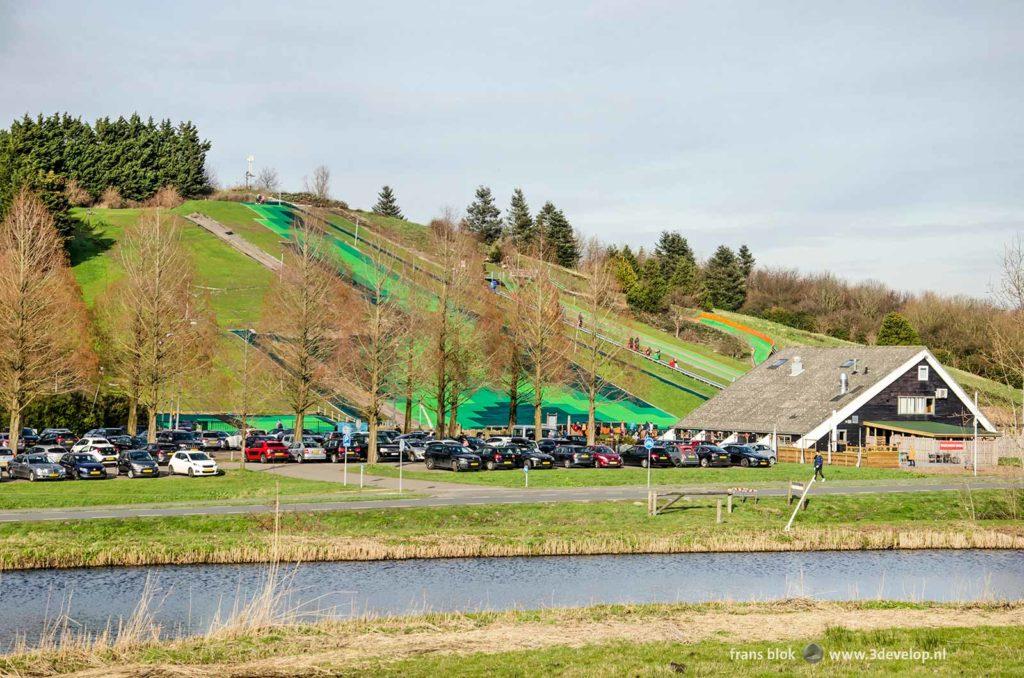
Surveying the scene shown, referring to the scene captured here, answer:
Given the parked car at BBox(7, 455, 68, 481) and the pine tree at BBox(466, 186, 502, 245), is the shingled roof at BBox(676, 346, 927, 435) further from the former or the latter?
the pine tree at BBox(466, 186, 502, 245)

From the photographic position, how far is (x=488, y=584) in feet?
94.2

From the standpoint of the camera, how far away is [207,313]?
96.2m

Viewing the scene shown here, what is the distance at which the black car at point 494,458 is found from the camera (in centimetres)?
5894

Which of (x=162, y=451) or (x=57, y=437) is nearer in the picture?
(x=162, y=451)

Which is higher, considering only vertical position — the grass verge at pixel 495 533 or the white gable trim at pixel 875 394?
the white gable trim at pixel 875 394

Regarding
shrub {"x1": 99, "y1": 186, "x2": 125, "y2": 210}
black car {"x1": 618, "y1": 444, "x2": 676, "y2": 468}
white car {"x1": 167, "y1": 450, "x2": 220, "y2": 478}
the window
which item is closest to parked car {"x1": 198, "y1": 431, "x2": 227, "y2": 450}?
white car {"x1": 167, "y1": 450, "x2": 220, "y2": 478}

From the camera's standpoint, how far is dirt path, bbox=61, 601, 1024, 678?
17.5 m

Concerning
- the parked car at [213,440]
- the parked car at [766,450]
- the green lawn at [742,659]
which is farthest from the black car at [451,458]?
the green lawn at [742,659]

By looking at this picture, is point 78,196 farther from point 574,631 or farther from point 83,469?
point 574,631

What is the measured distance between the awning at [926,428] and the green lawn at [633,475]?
456 inches

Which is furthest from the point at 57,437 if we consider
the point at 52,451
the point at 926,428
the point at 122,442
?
the point at 926,428

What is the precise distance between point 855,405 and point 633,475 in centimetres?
2381

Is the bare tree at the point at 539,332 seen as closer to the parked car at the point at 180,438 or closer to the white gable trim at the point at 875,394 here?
the white gable trim at the point at 875,394

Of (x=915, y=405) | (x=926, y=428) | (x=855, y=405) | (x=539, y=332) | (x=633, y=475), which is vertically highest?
(x=539, y=332)
